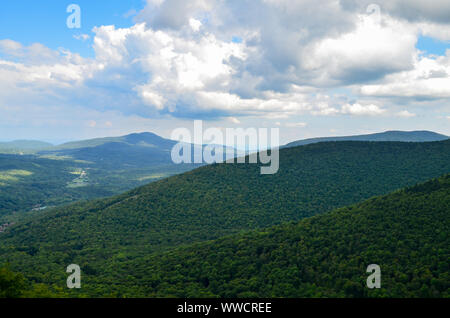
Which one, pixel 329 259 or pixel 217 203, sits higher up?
pixel 329 259

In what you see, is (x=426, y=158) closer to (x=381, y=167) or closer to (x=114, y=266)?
(x=381, y=167)

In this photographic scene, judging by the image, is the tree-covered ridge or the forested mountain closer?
the tree-covered ridge

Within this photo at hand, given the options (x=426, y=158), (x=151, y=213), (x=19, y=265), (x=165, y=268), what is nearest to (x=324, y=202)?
(x=426, y=158)

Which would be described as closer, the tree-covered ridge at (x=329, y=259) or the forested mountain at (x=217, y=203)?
the tree-covered ridge at (x=329, y=259)

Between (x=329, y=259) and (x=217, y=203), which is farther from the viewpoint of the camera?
(x=217, y=203)
